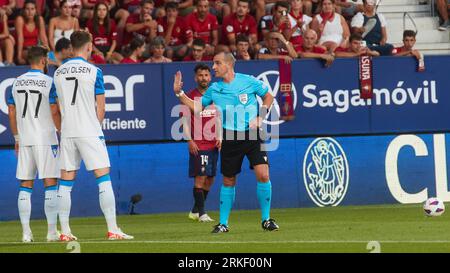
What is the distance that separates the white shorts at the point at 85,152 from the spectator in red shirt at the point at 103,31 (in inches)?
291

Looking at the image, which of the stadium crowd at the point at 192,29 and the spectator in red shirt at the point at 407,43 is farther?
the spectator in red shirt at the point at 407,43

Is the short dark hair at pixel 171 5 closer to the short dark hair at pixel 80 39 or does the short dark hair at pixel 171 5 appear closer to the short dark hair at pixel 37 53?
the short dark hair at pixel 37 53

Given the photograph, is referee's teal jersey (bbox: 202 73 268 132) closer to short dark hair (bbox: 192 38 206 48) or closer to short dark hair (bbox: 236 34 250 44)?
short dark hair (bbox: 192 38 206 48)

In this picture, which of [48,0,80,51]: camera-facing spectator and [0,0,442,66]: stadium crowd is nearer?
[0,0,442,66]: stadium crowd

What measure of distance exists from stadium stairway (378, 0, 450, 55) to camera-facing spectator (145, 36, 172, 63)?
16.7 ft

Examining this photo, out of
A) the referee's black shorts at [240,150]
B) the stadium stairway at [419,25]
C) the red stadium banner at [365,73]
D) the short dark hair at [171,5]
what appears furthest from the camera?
the stadium stairway at [419,25]

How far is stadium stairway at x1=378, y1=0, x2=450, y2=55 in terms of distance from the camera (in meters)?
23.8

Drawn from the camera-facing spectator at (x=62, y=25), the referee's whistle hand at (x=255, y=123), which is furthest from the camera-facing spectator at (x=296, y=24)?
the referee's whistle hand at (x=255, y=123)

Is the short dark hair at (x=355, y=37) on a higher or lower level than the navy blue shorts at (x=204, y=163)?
higher

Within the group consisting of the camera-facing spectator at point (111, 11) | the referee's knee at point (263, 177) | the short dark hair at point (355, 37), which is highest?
the camera-facing spectator at point (111, 11)

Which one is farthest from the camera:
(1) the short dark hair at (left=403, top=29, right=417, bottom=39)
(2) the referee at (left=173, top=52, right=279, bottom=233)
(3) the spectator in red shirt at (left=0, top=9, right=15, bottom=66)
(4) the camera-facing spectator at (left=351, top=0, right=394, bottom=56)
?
(4) the camera-facing spectator at (left=351, top=0, right=394, bottom=56)

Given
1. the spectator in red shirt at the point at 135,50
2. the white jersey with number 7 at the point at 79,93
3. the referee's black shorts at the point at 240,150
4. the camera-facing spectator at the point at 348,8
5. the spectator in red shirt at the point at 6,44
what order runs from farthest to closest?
the camera-facing spectator at the point at 348,8 → the spectator in red shirt at the point at 135,50 → the spectator in red shirt at the point at 6,44 → the referee's black shorts at the point at 240,150 → the white jersey with number 7 at the point at 79,93

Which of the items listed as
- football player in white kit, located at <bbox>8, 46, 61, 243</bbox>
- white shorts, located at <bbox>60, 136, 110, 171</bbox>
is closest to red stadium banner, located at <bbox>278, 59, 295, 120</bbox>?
football player in white kit, located at <bbox>8, 46, 61, 243</bbox>

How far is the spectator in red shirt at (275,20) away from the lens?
2205 centimetres
